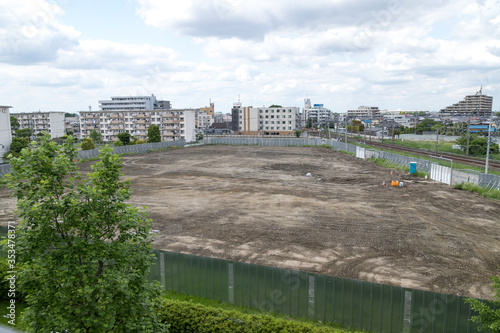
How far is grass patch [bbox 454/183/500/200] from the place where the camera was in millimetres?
30416

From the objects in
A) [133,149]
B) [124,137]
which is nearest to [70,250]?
[133,149]

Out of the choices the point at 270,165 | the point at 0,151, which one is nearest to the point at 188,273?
the point at 270,165

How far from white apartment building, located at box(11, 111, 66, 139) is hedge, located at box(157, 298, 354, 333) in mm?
129680

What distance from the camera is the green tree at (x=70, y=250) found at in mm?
6371

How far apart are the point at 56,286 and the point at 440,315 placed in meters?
10.5

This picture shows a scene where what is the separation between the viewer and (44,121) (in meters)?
128

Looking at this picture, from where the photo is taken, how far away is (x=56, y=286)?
21.2ft

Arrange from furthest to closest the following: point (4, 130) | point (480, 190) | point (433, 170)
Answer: point (4, 130) → point (433, 170) → point (480, 190)

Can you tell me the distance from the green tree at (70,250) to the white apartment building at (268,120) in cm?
13627

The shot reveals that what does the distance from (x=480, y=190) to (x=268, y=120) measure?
115 meters

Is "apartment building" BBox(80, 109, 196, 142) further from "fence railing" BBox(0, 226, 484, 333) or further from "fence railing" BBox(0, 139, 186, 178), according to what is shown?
"fence railing" BBox(0, 226, 484, 333)

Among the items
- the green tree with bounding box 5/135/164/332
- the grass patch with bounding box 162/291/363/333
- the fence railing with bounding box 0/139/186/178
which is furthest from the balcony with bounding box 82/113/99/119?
the green tree with bounding box 5/135/164/332

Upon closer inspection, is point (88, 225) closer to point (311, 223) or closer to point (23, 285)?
point (23, 285)

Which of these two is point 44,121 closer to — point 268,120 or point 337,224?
point 268,120
